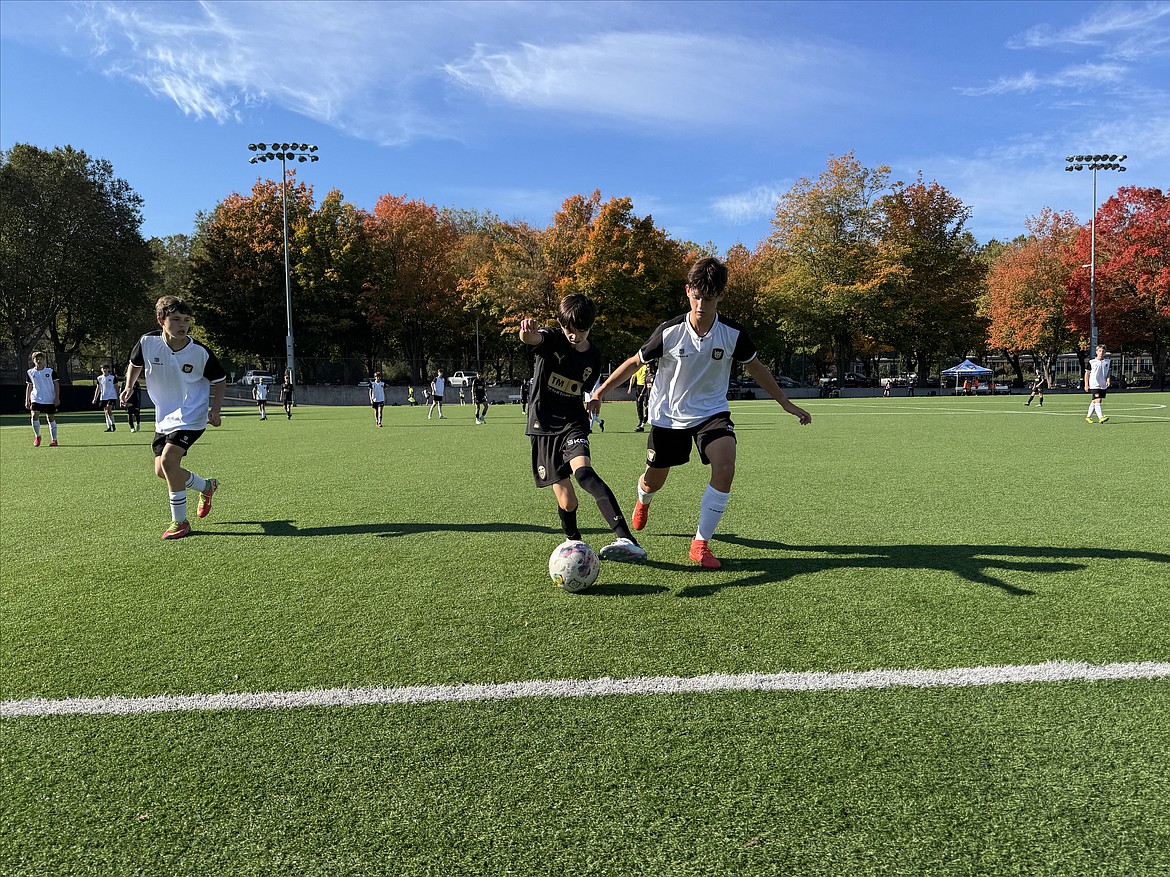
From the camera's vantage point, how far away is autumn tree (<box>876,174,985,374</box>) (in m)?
49.8

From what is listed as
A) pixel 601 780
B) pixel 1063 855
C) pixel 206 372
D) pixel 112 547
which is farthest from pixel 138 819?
pixel 206 372

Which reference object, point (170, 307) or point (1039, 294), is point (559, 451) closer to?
point (170, 307)

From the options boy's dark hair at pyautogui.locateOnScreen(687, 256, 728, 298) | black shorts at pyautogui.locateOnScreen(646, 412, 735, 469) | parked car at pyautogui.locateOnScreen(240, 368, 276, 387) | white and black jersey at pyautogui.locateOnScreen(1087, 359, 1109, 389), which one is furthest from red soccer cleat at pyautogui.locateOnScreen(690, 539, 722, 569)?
parked car at pyautogui.locateOnScreen(240, 368, 276, 387)

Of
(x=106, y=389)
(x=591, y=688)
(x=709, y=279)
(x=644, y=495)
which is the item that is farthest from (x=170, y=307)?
(x=106, y=389)

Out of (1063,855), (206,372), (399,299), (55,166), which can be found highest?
(55,166)

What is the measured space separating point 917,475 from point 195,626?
8.72m

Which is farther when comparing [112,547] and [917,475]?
[917,475]

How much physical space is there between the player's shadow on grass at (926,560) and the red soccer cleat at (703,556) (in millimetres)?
90

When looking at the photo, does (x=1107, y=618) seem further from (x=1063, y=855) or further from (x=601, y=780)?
(x=601, y=780)

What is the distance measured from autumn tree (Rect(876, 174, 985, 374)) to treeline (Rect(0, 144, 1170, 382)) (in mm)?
131

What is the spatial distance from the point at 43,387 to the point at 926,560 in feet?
60.0

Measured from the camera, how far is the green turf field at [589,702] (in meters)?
2.19

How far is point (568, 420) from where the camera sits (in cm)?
557

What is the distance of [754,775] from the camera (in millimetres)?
2510
